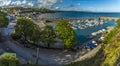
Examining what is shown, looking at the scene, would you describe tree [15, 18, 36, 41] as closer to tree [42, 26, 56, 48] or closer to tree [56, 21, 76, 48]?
tree [42, 26, 56, 48]

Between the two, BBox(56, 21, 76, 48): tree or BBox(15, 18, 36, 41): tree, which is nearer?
BBox(56, 21, 76, 48): tree

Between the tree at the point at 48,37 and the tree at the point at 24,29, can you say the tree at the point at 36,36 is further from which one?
the tree at the point at 24,29

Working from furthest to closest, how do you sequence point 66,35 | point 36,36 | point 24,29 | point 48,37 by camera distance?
point 24,29
point 36,36
point 66,35
point 48,37

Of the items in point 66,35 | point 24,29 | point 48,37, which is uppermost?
point 24,29

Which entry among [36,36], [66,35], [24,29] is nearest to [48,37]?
[36,36]

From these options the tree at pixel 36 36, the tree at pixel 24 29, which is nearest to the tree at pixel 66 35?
the tree at pixel 36 36

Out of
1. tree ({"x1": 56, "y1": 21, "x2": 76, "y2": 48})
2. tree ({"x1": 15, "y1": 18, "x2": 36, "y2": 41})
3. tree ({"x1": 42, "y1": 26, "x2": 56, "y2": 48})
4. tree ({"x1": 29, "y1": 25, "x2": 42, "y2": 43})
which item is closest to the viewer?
tree ({"x1": 56, "y1": 21, "x2": 76, "y2": 48})

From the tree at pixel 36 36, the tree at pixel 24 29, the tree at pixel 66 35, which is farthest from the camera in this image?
the tree at pixel 24 29

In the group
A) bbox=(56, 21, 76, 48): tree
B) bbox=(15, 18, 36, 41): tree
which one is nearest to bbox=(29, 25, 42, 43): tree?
bbox=(15, 18, 36, 41): tree

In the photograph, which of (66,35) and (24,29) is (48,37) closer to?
(66,35)
